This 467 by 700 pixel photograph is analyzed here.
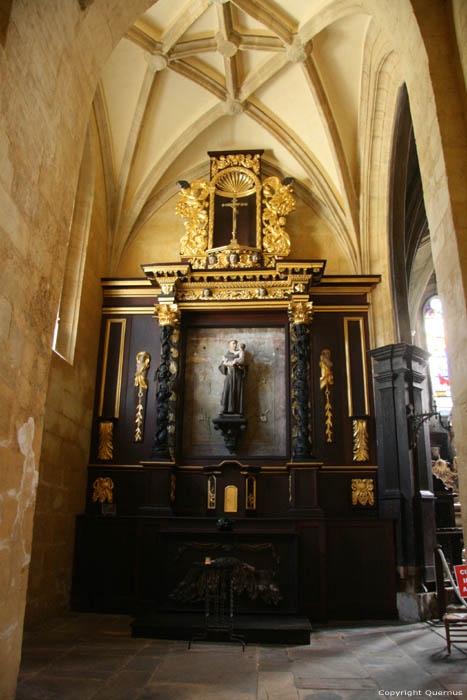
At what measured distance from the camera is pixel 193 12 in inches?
353

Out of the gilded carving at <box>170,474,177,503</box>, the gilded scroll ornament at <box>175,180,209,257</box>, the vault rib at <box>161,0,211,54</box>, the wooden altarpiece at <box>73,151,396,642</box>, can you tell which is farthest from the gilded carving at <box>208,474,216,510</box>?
the vault rib at <box>161,0,211,54</box>

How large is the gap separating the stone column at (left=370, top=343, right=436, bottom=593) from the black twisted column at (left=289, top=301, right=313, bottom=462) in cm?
117

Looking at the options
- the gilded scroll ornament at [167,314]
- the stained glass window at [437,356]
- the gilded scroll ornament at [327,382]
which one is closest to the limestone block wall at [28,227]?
the gilded scroll ornament at [167,314]

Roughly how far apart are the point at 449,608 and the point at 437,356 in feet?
29.0

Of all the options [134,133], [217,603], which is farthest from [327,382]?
[134,133]

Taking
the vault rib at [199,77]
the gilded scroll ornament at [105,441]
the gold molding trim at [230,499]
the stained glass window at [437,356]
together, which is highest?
the vault rib at [199,77]

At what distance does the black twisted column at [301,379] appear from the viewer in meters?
9.26

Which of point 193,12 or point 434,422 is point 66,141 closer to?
point 193,12

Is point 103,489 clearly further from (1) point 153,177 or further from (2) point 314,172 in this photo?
(2) point 314,172

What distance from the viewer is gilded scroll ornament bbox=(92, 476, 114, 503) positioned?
946 centimetres

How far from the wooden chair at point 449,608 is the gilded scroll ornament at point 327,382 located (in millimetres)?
2660

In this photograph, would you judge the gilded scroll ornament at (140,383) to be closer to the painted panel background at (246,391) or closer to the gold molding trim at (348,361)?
the painted panel background at (246,391)

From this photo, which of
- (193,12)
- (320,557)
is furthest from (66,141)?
(320,557)

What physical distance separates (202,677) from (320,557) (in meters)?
3.58
